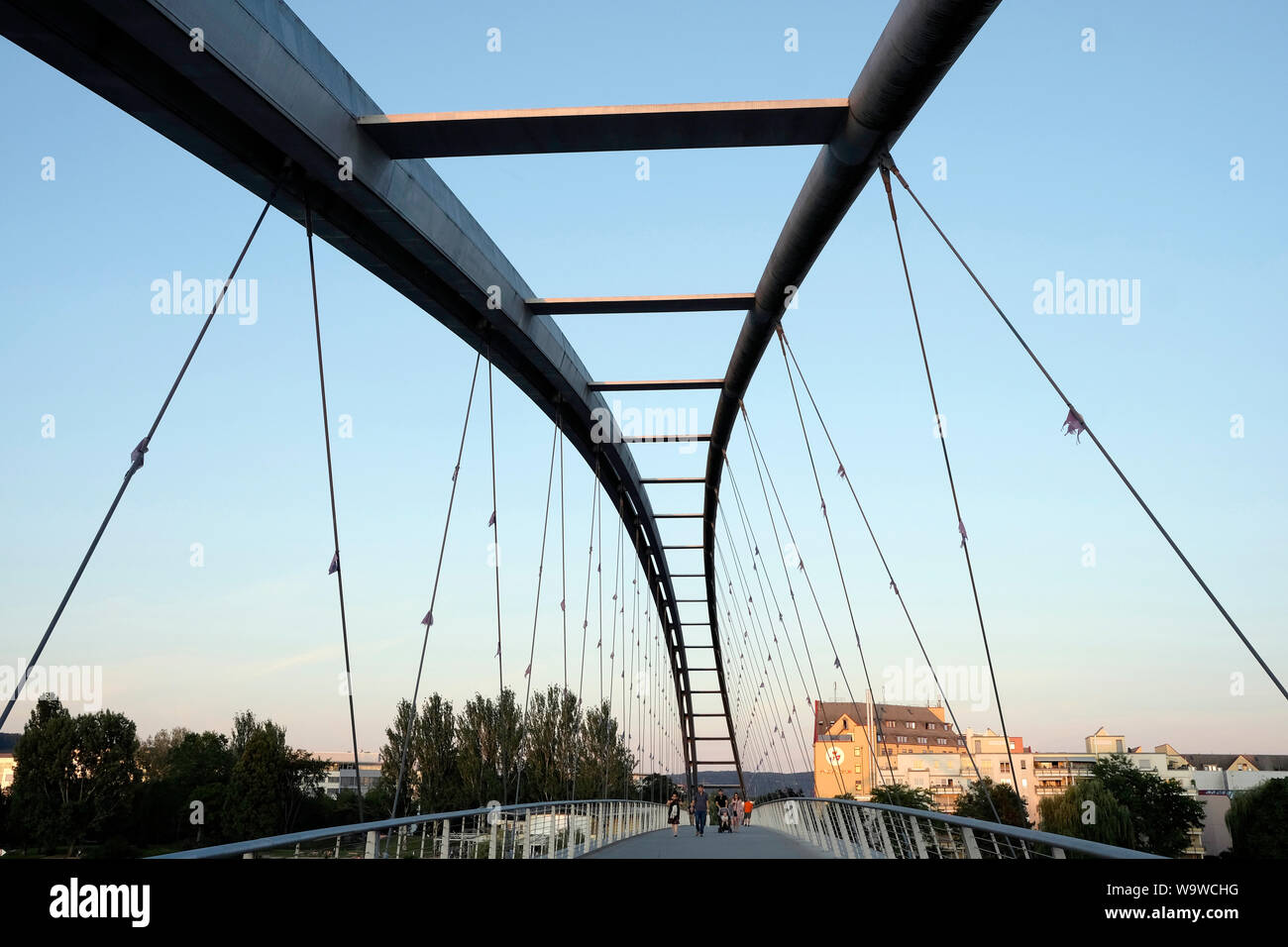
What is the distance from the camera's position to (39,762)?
50281 millimetres

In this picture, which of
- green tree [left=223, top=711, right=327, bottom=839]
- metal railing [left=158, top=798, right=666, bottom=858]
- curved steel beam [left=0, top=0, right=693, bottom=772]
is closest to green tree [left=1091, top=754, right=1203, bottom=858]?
green tree [left=223, top=711, right=327, bottom=839]

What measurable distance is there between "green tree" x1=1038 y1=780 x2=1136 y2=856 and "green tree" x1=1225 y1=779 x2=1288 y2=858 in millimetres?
5619

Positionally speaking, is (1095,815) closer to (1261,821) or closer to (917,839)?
(1261,821)

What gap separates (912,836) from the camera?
358 inches

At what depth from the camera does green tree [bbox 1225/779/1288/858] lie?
51.1 m

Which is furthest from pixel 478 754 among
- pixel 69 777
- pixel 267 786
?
pixel 69 777

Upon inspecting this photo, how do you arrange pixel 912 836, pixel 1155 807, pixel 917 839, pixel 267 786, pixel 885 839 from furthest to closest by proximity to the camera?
pixel 1155 807, pixel 267 786, pixel 885 839, pixel 912 836, pixel 917 839

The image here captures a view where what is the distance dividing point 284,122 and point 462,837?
5.99 m

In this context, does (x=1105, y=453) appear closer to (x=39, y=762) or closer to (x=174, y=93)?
(x=174, y=93)

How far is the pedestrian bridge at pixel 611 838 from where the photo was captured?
4.66 m

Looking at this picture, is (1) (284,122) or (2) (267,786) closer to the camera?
(1) (284,122)

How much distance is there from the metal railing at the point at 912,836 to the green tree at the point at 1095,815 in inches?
1696
